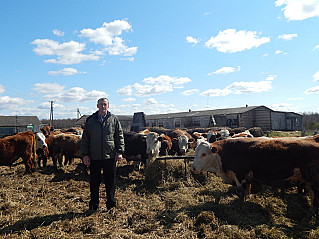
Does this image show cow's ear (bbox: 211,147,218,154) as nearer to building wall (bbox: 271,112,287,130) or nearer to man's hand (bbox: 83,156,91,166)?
man's hand (bbox: 83,156,91,166)

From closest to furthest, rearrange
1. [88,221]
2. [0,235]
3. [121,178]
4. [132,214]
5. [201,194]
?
1. [0,235]
2. [88,221]
3. [132,214]
4. [201,194]
5. [121,178]

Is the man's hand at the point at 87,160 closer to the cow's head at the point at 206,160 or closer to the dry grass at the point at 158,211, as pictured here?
the dry grass at the point at 158,211

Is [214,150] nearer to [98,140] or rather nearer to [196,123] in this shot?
[98,140]

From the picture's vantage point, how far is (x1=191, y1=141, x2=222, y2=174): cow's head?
6305mm

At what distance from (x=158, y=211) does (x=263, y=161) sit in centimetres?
275

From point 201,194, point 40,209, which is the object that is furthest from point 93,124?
point 201,194

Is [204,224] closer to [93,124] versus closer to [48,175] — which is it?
[93,124]

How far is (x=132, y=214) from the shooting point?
4.76 m

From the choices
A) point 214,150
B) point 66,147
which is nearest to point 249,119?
point 66,147

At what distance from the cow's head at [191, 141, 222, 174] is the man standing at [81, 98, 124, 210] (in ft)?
7.80

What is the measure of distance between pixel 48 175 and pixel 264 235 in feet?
25.0

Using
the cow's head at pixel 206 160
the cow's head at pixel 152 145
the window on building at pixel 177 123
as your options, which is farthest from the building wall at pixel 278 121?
the cow's head at pixel 206 160

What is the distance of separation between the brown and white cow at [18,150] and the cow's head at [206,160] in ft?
21.0

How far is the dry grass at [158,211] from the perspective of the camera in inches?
162
